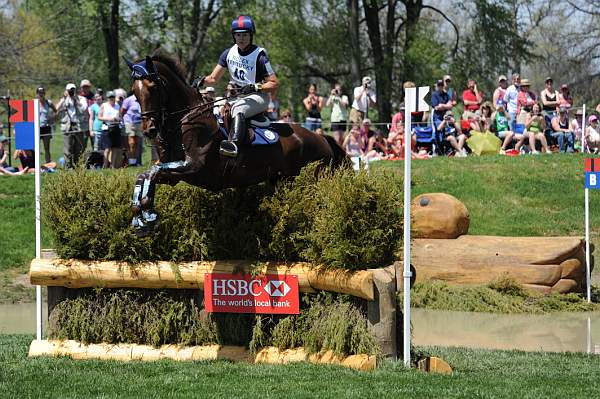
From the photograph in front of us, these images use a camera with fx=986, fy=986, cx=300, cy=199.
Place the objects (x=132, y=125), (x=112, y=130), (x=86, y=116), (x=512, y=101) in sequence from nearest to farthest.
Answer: (x=112, y=130), (x=132, y=125), (x=86, y=116), (x=512, y=101)

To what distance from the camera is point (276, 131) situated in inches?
400

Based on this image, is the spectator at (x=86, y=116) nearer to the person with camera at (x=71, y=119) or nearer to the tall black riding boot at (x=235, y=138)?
the person with camera at (x=71, y=119)

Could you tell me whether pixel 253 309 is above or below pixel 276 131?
below

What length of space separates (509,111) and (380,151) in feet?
10.2

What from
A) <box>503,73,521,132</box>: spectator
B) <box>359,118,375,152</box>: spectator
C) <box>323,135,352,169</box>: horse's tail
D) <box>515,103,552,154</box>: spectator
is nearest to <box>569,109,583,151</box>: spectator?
<box>515,103,552,154</box>: spectator

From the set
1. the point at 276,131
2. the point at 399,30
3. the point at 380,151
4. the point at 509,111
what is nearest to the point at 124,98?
the point at 380,151

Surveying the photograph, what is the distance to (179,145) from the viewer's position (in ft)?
30.6

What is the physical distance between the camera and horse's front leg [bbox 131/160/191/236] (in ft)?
29.4

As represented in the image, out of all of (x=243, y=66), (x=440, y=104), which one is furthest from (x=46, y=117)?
(x=243, y=66)

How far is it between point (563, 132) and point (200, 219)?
15.3 meters

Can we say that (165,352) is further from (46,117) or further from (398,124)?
(398,124)

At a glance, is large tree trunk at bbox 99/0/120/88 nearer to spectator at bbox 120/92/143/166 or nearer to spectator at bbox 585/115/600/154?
spectator at bbox 120/92/143/166

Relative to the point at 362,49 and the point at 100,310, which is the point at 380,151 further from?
the point at 362,49

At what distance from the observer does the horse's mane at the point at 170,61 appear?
9273 millimetres
